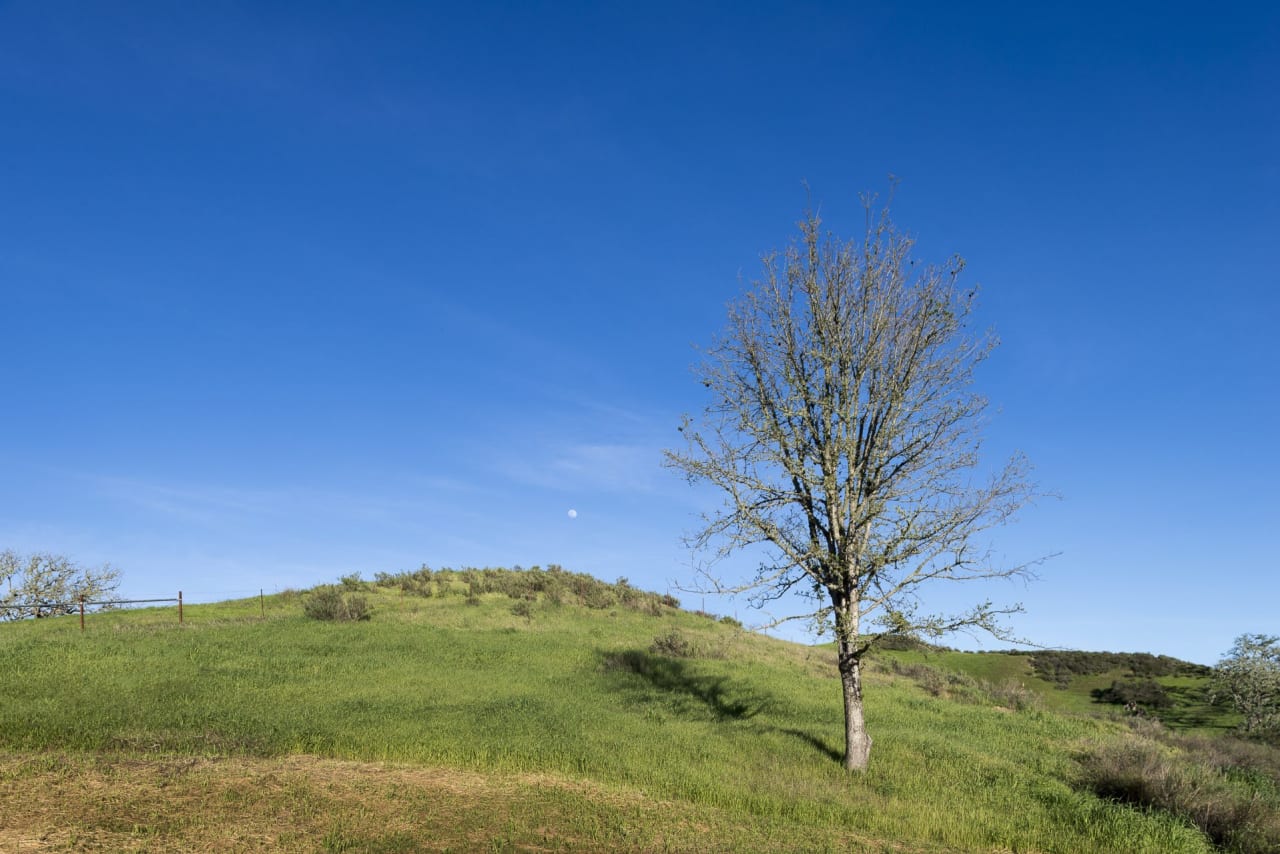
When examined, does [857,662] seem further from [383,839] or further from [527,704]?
[383,839]

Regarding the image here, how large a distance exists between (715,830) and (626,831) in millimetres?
1426

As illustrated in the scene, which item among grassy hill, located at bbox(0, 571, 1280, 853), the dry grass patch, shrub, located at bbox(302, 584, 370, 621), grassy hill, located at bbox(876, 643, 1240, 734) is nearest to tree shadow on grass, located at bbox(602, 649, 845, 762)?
grassy hill, located at bbox(0, 571, 1280, 853)

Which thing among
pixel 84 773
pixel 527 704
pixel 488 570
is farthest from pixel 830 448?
pixel 488 570

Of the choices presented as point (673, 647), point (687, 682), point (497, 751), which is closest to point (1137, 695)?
point (673, 647)

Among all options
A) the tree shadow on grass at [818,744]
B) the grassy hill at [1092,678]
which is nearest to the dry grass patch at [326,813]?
the tree shadow on grass at [818,744]

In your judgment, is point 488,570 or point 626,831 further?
point 488,570

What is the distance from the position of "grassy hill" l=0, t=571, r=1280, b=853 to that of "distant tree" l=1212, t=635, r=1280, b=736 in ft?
54.9

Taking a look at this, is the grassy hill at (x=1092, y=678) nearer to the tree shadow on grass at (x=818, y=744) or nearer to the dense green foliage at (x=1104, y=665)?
the dense green foliage at (x=1104, y=665)

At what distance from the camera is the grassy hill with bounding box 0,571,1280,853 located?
11570 mm

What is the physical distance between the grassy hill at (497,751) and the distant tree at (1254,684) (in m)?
16.7

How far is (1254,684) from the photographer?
4522 centimetres

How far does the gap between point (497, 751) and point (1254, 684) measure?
159 feet

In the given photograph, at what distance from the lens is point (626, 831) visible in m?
11.6

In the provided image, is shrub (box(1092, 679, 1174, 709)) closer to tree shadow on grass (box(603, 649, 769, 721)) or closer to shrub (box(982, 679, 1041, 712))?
shrub (box(982, 679, 1041, 712))
